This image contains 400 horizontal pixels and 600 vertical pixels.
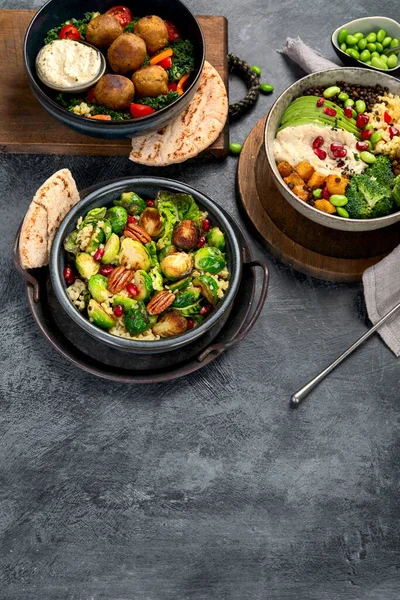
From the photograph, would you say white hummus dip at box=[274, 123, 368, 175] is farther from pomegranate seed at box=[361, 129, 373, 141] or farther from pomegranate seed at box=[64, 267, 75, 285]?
pomegranate seed at box=[64, 267, 75, 285]

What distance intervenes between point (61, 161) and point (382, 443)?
10.7ft

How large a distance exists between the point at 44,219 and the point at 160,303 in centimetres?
101

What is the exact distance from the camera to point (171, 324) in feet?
14.8

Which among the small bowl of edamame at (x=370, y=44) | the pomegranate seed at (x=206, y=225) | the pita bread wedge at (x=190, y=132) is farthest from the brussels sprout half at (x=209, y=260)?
the small bowl of edamame at (x=370, y=44)

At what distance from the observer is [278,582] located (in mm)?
4785

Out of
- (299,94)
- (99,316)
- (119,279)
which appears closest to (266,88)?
(299,94)

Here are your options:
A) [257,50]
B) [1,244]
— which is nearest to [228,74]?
[257,50]

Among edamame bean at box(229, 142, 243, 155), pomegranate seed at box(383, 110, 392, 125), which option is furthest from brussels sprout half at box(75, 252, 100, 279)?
pomegranate seed at box(383, 110, 392, 125)

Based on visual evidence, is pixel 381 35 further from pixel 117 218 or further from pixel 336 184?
pixel 117 218

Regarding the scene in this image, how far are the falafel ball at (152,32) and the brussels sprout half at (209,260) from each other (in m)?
1.68

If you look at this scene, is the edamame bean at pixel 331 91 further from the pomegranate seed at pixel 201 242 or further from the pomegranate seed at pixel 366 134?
the pomegranate seed at pixel 201 242

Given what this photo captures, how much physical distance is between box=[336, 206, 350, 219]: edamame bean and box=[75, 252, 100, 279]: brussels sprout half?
1752 millimetres

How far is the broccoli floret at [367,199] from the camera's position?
490 centimetres

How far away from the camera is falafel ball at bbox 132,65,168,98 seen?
499 cm
